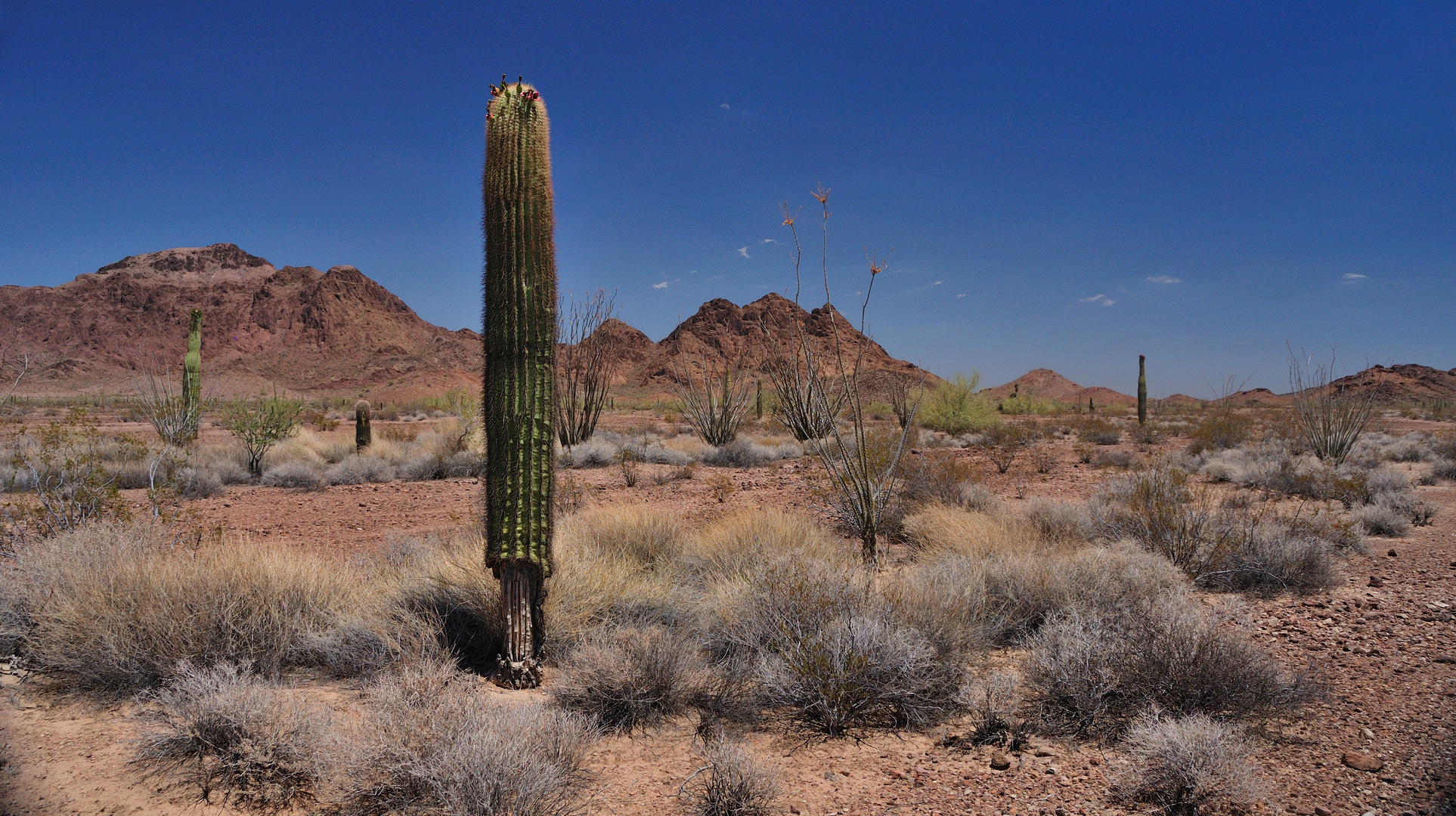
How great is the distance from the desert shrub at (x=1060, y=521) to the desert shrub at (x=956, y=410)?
15.2 meters

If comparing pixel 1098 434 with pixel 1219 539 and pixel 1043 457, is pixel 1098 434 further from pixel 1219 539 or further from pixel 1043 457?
pixel 1219 539

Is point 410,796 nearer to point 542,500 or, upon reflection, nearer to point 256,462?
point 542,500

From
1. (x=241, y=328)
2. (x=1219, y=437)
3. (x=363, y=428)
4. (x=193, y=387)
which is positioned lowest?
(x=1219, y=437)

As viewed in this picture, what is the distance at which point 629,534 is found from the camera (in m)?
6.43

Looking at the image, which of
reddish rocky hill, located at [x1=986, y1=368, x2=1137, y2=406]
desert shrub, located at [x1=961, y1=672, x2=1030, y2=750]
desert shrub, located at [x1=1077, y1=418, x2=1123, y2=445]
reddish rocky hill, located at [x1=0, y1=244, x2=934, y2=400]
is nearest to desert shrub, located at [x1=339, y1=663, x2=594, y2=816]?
desert shrub, located at [x1=961, y1=672, x2=1030, y2=750]

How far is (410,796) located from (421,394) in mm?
62527

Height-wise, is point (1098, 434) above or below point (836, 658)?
above

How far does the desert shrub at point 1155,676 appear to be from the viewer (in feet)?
11.5

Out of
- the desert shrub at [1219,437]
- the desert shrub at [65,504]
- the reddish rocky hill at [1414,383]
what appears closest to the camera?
the desert shrub at [65,504]

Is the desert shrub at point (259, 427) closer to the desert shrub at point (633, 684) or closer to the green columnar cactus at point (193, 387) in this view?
the green columnar cactus at point (193, 387)

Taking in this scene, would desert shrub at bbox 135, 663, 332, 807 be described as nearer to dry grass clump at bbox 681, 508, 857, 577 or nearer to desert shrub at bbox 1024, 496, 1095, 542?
dry grass clump at bbox 681, 508, 857, 577

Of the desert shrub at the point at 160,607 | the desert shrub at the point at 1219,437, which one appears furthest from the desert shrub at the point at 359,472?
the desert shrub at the point at 1219,437

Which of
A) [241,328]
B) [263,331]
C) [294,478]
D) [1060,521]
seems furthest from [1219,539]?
[241,328]

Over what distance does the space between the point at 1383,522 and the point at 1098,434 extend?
1395 centimetres
